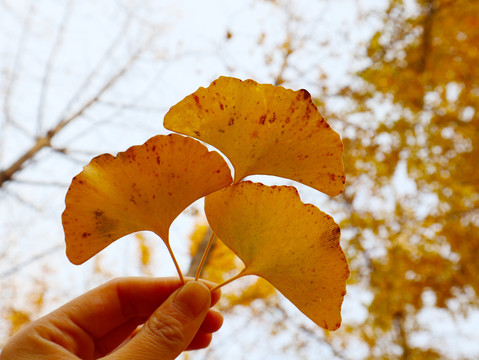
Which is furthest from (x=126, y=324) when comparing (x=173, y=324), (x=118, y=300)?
(x=173, y=324)

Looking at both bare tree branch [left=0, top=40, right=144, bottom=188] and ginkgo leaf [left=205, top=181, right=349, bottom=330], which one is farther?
bare tree branch [left=0, top=40, right=144, bottom=188]

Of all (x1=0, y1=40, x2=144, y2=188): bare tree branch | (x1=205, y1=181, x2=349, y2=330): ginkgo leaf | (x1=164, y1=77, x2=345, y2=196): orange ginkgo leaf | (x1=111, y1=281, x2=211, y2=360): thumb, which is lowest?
(x1=0, y1=40, x2=144, y2=188): bare tree branch

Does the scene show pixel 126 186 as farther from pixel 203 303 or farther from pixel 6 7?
pixel 6 7

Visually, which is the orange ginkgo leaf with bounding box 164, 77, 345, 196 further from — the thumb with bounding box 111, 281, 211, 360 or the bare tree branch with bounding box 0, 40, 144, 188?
the bare tree branch with bounding box 0, 40, 144, 188

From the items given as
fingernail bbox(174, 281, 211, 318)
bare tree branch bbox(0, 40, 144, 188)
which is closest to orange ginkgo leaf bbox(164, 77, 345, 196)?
fingernail bbox(174, 281, 211, 318)

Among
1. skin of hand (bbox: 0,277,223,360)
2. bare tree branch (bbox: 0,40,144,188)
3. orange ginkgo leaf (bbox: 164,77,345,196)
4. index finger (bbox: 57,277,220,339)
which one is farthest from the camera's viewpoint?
bare tree branch (bbox: 0,40,144,188)

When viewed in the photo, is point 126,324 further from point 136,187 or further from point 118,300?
point 136,187

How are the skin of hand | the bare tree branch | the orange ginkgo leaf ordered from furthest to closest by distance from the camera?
the bare tree branch, the skin of hand, the orange ginkgo leaf

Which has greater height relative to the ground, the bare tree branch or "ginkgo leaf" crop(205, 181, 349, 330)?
"ginkgo leaf" crop(205, 181, 349, 330)
